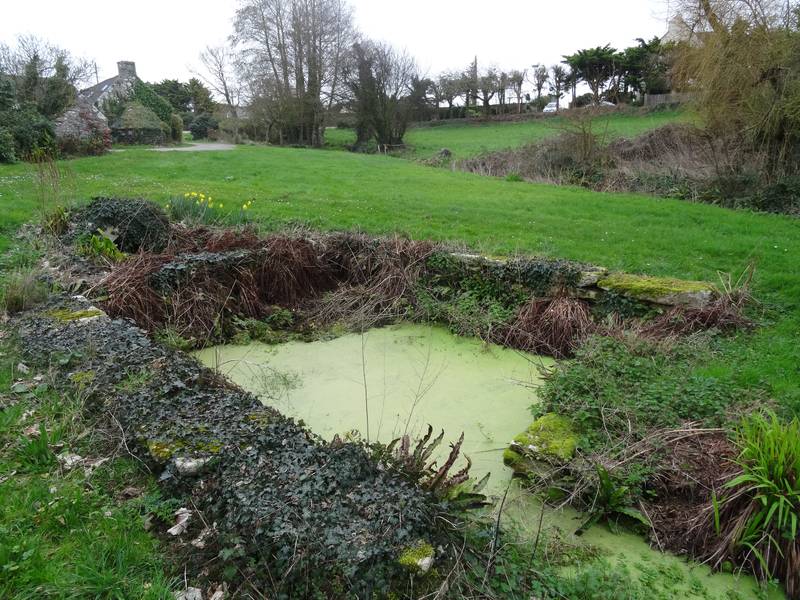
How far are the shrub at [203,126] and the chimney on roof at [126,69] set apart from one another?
419cm

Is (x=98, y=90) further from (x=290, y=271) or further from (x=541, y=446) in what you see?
(x=541, y=446)

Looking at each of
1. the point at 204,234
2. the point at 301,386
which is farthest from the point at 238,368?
the point at 204,234

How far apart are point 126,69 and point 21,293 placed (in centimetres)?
2317

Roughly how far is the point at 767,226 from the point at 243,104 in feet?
83.3

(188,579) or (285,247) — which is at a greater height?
(285,247)

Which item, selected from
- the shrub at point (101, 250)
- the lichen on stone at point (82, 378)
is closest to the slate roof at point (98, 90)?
the shrub at point (101, 250)

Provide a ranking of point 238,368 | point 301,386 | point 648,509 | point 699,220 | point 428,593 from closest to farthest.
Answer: point 428,593, point 648,509, point 301,386, point 238,368, point 699,220

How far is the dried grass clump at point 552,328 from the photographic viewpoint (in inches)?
217

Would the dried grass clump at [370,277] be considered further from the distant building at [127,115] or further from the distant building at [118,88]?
the distant building at [118,88]

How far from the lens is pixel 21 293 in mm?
4895

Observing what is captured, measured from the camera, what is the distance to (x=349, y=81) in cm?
2420

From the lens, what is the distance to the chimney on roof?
23.4 meters

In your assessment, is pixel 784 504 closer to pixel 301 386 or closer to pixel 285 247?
pixel 301 386

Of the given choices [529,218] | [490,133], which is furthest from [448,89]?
[529,218]
